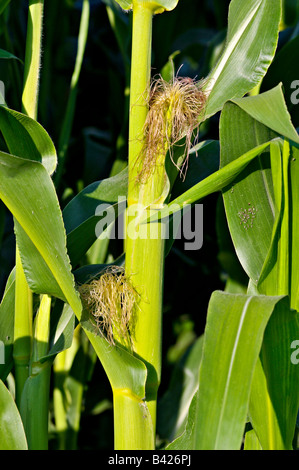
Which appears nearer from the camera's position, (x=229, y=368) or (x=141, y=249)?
(x=229, y=368)

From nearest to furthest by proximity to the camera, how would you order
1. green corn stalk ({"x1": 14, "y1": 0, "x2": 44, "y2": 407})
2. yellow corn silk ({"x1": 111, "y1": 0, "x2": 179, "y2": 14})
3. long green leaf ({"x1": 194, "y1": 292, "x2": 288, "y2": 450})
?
long green leaf ({"x1": 194, "y1": 292, "x2": 288, "y2": 450}), yellow corn silk ({"x1": 111, "y1": 0, "x2": 179, "y2": 14}), green corn stalk ({"x1": 14, "y1": 0, "x2": 44, "y2": 407})

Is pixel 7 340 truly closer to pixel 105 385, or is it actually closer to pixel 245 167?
pixel 245 167

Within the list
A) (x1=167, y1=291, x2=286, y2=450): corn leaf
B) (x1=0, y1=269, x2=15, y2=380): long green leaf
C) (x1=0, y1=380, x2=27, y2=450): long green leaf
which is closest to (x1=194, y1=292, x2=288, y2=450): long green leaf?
(x1=167, y1=291, x2=286, y2=450): corn leaf

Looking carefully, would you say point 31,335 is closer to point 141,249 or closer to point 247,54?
point 141,249

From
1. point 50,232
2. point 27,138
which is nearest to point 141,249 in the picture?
point 50,232

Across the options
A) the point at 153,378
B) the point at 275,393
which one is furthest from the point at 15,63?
the point at 275,393

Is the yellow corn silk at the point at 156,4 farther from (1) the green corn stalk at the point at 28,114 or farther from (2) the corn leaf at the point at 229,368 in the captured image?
(2) the corn leaf at the point at 229,368

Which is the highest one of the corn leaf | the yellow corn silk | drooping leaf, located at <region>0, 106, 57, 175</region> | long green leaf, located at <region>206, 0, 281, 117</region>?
the yellow corn silk

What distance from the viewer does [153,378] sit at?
75 cm

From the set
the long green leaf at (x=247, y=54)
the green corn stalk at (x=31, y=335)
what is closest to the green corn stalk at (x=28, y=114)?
the green corn stalk at (x=31, y=335)

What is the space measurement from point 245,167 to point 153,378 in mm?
314

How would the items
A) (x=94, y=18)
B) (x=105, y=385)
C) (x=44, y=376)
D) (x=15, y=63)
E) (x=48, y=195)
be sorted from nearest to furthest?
1. (x=48, y=195)
2. (x=44, y=376)
3. (x=15, y=63)
4. (x=105, y=385)
5. (x=94, y=18)

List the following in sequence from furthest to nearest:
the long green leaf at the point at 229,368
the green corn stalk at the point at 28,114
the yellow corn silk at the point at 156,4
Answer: the green corn stalk at the point at 28,114, the yellow corn silk at the point at 156,4, the long green leaf at the point at 229,368

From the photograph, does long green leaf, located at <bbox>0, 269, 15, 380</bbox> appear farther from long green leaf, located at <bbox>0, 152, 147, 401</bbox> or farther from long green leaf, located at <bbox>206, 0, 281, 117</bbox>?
long green leaf, located at <bbox>206, 0, 281, 117</bbox>
